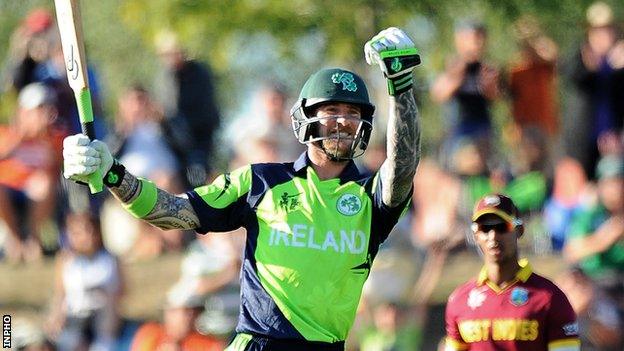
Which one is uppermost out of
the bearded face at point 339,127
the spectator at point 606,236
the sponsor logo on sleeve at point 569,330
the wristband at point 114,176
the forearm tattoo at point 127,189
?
the bearded face at point 339,127

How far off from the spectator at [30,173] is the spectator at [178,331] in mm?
1231

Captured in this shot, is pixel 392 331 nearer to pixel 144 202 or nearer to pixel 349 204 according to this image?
pixel 349 204

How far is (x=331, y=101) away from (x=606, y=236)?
5533 mm

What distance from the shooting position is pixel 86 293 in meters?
12.8

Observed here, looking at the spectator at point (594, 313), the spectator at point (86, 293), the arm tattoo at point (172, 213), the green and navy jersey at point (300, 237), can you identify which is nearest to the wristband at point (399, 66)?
the green and navy jersey at point (300, 237)

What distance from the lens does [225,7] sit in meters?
15.5

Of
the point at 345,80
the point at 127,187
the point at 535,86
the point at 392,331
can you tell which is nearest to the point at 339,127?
the point at 345,80

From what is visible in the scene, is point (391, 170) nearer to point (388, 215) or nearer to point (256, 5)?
point (388, 215)

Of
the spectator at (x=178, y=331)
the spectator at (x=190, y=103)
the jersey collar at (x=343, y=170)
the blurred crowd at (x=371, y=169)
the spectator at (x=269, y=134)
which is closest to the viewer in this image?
the jersey collar at (x=343, y=170)

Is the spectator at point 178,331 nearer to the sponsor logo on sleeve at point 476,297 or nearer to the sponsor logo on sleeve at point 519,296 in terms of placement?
the sponsor logo on sleeve at point 476,297

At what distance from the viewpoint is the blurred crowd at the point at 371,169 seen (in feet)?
41.1

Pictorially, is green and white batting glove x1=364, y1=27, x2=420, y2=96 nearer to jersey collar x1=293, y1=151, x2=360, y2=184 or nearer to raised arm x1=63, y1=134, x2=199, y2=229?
jersey collar x1=293, y1=151, x2=360, y2=184

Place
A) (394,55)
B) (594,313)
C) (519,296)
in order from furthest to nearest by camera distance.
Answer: (594,313), (519,296), (394,55)

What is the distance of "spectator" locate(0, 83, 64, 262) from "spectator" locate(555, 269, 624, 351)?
14.8 ft
